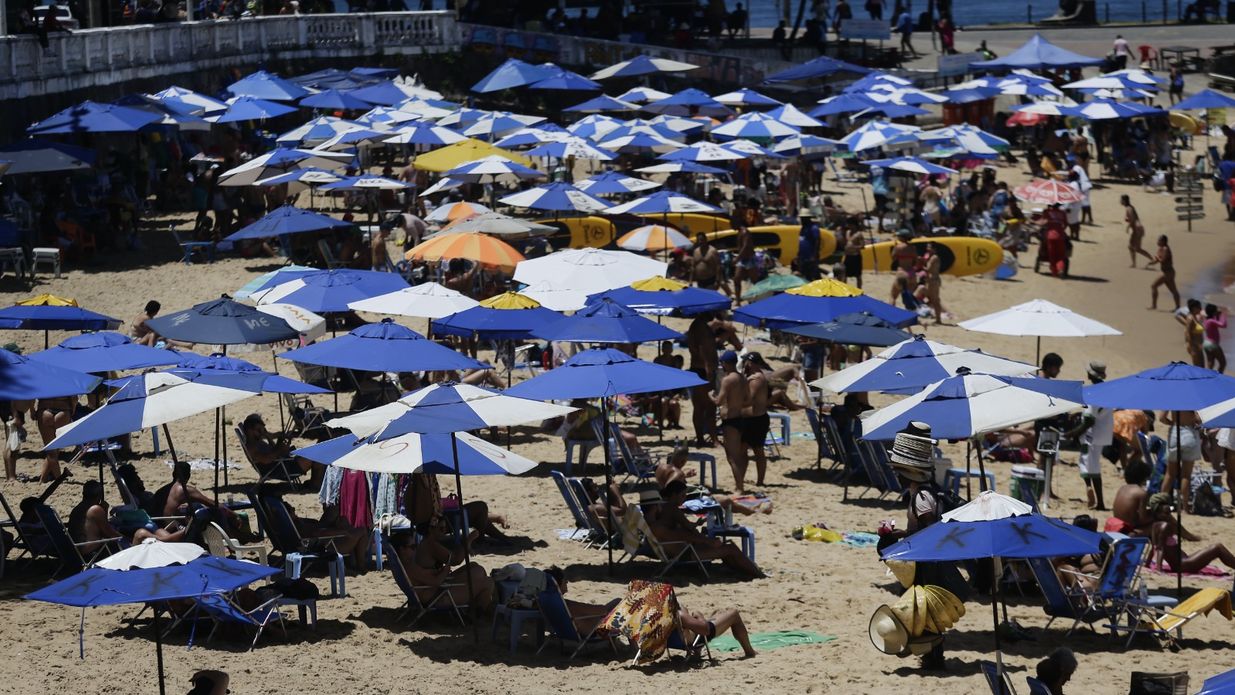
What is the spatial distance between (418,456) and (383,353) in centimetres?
316

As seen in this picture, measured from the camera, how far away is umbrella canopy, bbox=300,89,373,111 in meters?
34.0

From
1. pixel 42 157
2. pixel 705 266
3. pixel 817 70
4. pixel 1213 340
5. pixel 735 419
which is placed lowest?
pixel 1213 340

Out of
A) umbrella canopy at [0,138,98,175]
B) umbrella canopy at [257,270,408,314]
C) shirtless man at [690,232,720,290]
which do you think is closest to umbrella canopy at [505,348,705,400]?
umbrella canopy at [257,270,408,314]

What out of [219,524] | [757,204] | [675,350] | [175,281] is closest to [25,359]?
[219,524]

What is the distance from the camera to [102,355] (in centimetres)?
1469

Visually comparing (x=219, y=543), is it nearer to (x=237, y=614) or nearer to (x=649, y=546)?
(x=237, y=614)

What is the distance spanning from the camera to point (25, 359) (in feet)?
41.7

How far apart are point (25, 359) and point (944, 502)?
6919 millimetres

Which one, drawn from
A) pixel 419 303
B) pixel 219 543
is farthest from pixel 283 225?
pixel 219 543

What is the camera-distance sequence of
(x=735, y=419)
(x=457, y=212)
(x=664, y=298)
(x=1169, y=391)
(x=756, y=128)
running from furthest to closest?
1. (x=756, y=128)
2. (x=457, y=212)
3. (x=664, y=298)
4. (x=735, y=419)
5. (x=1169, y=391)

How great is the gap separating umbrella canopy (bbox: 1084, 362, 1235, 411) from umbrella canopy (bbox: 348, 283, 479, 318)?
259 inches

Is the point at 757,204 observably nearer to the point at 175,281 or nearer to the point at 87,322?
the point at 175,281

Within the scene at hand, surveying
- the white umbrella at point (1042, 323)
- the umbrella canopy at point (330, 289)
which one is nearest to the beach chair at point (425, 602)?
the umbrella canopy at point (330, 289)

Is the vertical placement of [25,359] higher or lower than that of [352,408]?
higher
